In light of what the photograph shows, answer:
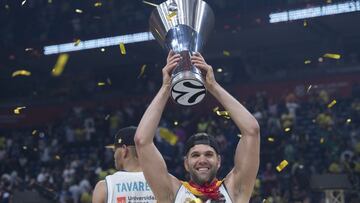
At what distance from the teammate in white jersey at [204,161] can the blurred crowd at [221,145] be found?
745 centimetres

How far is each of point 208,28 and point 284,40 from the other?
16239mm

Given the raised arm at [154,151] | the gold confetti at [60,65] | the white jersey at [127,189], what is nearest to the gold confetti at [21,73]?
the gold confetti at [60,65]

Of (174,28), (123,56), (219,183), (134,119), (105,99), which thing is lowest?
(219,183)

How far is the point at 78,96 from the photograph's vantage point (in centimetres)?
2202

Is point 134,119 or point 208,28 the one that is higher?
point 134,119

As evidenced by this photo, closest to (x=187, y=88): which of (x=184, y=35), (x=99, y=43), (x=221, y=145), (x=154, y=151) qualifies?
(x=154, y=151)

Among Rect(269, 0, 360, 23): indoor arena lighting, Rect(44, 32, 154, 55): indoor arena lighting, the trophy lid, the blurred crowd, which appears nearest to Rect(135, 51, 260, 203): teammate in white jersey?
the trophy lid

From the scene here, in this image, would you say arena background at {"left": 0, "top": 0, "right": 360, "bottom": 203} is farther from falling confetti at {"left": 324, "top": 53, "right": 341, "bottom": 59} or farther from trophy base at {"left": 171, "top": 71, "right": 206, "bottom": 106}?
trophy base at {"left": 171, "top": 71, "right": 206, "bottom": 106}

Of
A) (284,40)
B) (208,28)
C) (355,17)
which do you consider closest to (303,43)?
(284,40)

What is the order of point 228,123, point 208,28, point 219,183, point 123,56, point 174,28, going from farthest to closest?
1. point 123,56
2. point 228,123
3. point 208,28
4. point 174,28
5. point 219,183

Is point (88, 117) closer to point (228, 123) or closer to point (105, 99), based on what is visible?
point (105, 99)

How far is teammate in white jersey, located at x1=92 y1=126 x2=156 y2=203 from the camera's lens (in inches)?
175

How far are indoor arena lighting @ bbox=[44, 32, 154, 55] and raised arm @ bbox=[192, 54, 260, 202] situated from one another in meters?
15.6

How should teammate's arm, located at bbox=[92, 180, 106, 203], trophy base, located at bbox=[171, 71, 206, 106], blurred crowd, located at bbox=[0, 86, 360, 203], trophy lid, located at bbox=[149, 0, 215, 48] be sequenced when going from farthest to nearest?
blurred crowd, located at bbox=[0, 86, 360, 203] → trophy lid, located at bbox=[149, 0, 215, 48] → teammate's arm, located at bbox=[92, 180, 106, 203] → trophy base, located at bbox=[171, 71, 206, 106]
